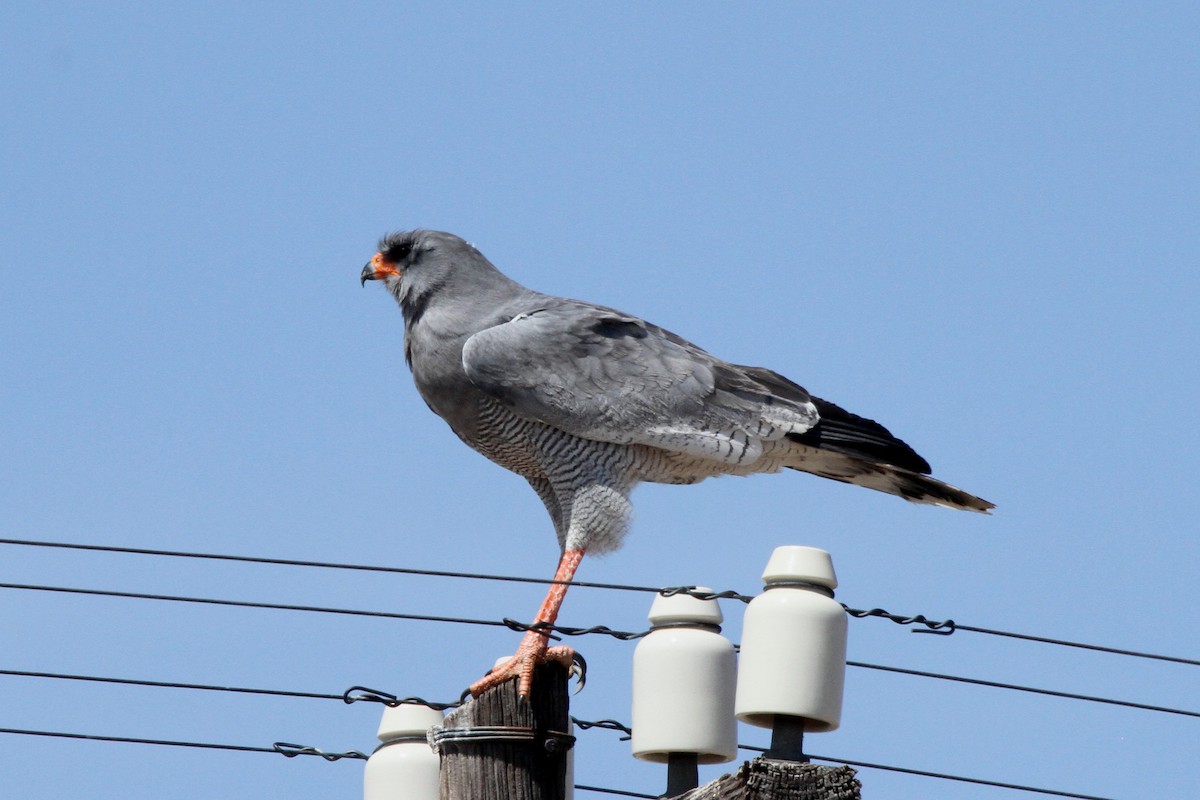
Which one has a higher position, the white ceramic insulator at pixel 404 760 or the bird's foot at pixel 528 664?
Result: the bird's foot at pixel 528 664

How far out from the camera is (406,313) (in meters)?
7.98

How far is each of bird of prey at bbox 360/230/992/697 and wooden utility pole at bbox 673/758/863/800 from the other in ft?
9.87

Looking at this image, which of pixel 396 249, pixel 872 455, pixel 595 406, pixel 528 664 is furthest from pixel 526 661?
pixel 396 249

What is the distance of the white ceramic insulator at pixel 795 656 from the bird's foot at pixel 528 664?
764 mm

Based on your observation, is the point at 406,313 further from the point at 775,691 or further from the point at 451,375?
the point at 775,691

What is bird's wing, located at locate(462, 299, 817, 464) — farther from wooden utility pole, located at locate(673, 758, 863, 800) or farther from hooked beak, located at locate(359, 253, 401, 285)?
wooden utility pole, located at locate(673, 758, 863, 800)

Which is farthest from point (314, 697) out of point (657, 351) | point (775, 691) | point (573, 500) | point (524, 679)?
point (657, 351)

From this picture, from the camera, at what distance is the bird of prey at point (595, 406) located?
734cm

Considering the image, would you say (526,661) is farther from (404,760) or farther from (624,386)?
(624,386)

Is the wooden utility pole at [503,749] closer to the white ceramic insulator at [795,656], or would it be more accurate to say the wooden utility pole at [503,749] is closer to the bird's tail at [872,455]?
the white ceramic insulator at [795,656]

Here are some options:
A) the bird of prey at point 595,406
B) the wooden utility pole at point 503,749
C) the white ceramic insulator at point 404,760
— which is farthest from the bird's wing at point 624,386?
the wooden utility pole at point 503,749

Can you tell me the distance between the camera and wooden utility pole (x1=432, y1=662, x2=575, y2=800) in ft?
15.6

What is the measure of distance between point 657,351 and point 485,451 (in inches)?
37.3

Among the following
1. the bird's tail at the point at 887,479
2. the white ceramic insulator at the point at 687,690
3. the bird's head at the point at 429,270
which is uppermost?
the bird's head at the point at 429,270
